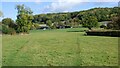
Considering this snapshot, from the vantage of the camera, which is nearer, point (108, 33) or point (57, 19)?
point (108, 33)

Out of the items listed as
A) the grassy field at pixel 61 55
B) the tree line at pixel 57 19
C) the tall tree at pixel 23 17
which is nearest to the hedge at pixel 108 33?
the tree line at pixel 57 19

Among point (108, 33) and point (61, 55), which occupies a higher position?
point (61, 55)

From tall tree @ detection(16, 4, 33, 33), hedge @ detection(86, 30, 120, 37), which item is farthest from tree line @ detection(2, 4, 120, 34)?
hedge @ detection(86, 30, 120, 37)

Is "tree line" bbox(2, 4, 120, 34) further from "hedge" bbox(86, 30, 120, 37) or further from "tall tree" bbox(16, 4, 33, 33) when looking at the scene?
"hedge" bbox(86, 30, 120, 37)

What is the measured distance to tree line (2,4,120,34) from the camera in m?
56.6

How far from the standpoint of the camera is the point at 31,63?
9.01 m

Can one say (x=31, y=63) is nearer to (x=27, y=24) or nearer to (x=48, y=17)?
(x=27, y=24)

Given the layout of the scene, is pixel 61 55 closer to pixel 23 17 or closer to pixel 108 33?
pixel 108 33

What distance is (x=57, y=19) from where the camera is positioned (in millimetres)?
120812

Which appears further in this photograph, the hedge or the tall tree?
the tall tree

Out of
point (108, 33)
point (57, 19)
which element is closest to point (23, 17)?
point (108, 33)

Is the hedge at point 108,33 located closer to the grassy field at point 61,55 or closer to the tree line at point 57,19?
the tree line at point 57,19

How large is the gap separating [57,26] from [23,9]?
45.1m

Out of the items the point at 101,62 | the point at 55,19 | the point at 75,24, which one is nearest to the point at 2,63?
the point at 101,62
